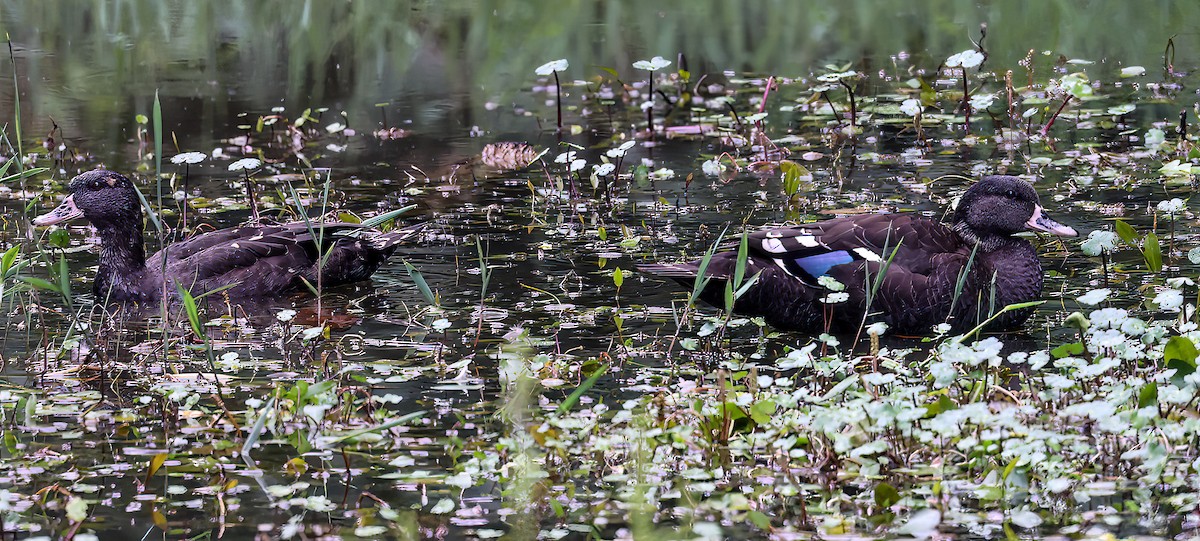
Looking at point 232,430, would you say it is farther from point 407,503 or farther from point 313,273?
point 313,273

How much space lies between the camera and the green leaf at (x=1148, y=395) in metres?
5.43

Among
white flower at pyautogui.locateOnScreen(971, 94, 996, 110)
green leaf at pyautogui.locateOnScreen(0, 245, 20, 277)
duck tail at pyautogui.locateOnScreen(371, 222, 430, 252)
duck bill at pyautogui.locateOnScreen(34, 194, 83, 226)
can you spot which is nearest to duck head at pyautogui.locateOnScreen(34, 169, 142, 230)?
duck bill at pyautogui.locateOnScreen(34, 194, 83, 226)

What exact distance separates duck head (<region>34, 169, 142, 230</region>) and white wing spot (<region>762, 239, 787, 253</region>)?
11.7 feet

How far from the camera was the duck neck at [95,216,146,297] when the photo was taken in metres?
8.48

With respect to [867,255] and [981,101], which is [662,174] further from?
[867,255]

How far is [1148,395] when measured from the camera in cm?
543

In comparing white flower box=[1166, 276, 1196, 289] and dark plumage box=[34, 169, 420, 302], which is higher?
white flower box=[1166, 276, 1196, 289]

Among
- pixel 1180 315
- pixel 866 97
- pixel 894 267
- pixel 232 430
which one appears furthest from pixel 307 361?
pixel 866 97

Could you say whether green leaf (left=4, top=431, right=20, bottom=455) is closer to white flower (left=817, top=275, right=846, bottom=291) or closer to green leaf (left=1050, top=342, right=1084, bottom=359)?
white flower (left=817, top=275, right=846, bottom=291)

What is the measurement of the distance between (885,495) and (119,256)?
5108 mm

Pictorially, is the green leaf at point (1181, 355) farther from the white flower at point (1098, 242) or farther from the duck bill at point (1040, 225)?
the duck bill at point (1040, 225)

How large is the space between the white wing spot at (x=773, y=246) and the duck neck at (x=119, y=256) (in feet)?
11.5

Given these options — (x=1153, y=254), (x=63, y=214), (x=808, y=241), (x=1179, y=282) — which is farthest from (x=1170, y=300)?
(x=63, y=214)

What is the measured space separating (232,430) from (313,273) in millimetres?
2683
